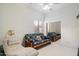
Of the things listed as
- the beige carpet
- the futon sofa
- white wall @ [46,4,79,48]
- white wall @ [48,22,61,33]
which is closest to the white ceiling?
white wall @ [46,4,79,48]

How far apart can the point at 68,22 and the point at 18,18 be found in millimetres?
787

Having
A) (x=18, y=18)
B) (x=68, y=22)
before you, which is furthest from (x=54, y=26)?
(x=18, y=18)

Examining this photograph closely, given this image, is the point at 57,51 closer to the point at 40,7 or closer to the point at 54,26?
the point at 54,26

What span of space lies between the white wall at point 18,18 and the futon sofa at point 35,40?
0.08 meters

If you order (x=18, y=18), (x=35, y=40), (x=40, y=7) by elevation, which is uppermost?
(x=40, y=7)

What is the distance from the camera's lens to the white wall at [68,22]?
139 cm

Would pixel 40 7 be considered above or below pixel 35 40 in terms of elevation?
above

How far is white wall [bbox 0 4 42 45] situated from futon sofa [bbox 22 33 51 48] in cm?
8

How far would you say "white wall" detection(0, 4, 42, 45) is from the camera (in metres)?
1.39

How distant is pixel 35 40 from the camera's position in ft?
4.74

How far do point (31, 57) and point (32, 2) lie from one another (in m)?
0.85

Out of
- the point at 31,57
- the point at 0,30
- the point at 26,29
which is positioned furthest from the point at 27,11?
the point at 31,57

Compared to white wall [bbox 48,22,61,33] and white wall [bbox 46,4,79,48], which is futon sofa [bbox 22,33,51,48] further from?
white wall [bbox 46,4,79,48]

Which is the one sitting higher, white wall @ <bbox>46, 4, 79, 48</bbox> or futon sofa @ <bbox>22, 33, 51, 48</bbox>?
white wall @ <bbox>46, 4, 79, 48</bbox>
